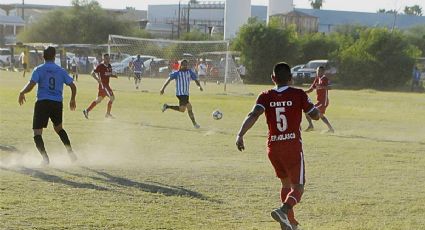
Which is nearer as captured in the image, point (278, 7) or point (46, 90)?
point (46, 90)

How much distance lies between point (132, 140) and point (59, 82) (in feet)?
14.6

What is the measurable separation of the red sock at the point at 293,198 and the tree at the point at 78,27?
7075 centimetres

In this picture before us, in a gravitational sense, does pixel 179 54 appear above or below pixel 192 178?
below

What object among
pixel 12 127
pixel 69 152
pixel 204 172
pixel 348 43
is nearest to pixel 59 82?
pixel 69 152

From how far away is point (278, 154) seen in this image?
296 inches

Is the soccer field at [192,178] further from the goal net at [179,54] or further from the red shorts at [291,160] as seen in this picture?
the goal net at [179,54]

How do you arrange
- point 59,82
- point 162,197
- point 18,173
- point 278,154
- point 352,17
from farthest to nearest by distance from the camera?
point 352,17, point 59,82, point 18,173, point 162,197, point 278,154

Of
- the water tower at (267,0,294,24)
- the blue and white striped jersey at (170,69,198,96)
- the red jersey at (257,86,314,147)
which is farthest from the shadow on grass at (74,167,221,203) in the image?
the water tower at (267,0,294,24)

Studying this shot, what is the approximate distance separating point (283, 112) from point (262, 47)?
43.1 meters

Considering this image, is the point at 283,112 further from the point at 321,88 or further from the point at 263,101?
the point at 321,88

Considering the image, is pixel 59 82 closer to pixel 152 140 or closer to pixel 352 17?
pixel 152 140

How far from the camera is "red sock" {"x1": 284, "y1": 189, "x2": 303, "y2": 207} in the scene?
24.0 feet

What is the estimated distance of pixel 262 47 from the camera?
50.3 metres

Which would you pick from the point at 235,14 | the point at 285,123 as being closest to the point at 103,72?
the point at 285,123
